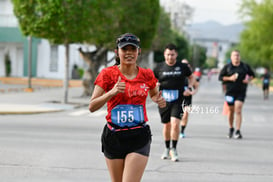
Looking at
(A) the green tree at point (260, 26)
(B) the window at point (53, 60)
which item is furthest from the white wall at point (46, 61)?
(A) the green tree at point (260, 26)

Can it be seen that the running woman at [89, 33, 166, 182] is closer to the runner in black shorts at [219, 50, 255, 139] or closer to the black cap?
the black cap

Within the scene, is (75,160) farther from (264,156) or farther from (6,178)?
(264,156)

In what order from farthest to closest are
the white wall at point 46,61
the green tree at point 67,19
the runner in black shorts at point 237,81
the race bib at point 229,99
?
1. the white wall at point 46,61
2. the green tree at point 67,19
3. the race bib at point 229,99
4. the runner in black shorts at point 237,81

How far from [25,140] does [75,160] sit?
2.61 metres

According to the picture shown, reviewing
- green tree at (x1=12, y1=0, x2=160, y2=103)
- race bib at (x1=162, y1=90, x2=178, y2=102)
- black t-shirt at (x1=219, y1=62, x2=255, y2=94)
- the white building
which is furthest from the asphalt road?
the white building

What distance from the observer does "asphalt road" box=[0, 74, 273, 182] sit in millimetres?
7422

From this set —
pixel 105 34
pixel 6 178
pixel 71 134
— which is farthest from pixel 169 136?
pixel 105 34

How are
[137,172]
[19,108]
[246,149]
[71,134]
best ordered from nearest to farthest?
[137,172], [246,149], [71,134], [19,108]

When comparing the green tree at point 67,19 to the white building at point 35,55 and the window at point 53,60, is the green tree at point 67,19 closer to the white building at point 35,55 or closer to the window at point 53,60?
the white building at point 35,55

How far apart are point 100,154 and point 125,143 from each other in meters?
4.71

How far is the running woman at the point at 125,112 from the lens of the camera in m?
4.51

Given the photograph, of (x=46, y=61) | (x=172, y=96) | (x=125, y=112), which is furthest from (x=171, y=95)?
(x=46, y=61)

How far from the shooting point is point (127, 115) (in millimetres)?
4578

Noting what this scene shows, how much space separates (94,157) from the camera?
8.88 m
